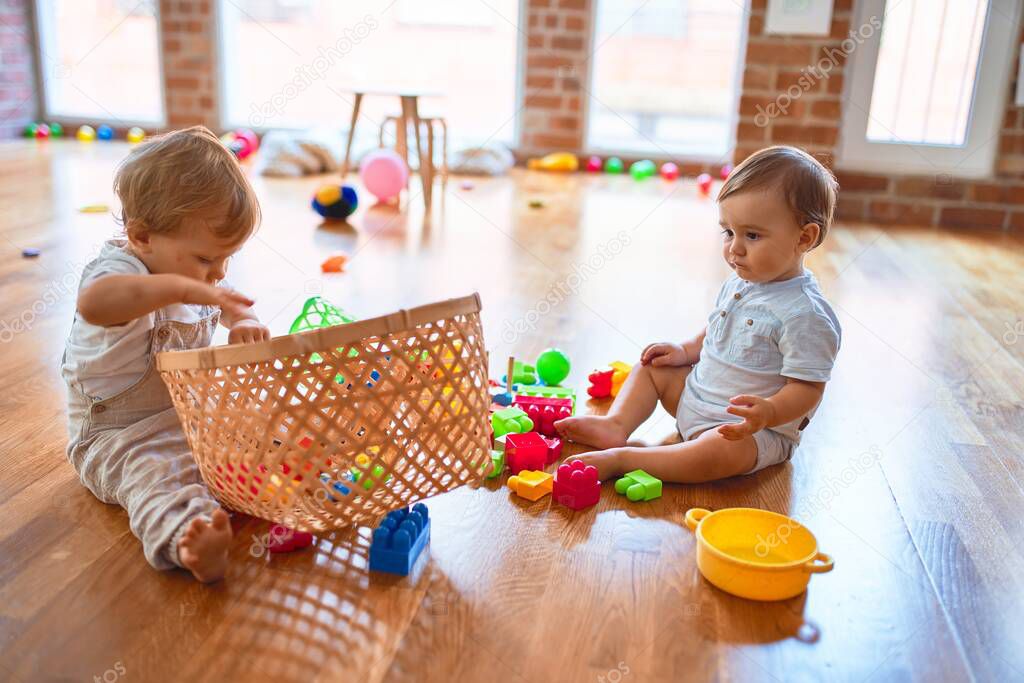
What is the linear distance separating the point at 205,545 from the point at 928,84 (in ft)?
9.94

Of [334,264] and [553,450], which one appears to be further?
[334,264]

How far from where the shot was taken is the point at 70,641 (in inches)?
32.6

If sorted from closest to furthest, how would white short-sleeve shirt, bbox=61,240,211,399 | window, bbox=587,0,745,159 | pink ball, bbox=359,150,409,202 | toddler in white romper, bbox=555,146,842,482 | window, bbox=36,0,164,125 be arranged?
white short-sleeve shirt, bbox=61,240,211,399 < toddler in white romper, bbox=555,146,842,482 < pink ball, bbox=359,150,409,202 < window, bbox=587,0,745,159 < window, bbox=36,0,164,125

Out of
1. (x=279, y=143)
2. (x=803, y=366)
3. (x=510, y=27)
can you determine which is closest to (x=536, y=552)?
(x=803, y=366)

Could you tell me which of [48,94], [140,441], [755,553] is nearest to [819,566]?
[755,553]

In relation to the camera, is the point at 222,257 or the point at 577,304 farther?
the point at 577,304

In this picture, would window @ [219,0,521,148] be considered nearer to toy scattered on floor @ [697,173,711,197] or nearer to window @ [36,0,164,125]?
window @ [36,0,164,125]

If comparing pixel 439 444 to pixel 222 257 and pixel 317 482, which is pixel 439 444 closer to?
pixel 317 482

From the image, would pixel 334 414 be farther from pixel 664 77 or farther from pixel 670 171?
pixel 664 77

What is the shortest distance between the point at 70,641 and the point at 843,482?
0.90 metres

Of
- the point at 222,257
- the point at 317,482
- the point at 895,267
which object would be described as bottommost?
the point at 895,267

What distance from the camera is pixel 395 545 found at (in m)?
0.95

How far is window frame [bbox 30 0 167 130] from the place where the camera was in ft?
14.3

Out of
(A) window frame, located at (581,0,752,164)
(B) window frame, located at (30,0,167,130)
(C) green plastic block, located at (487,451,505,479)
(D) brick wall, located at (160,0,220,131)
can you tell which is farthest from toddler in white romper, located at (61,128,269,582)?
(B) window frame, located at (30,0,167,130)
